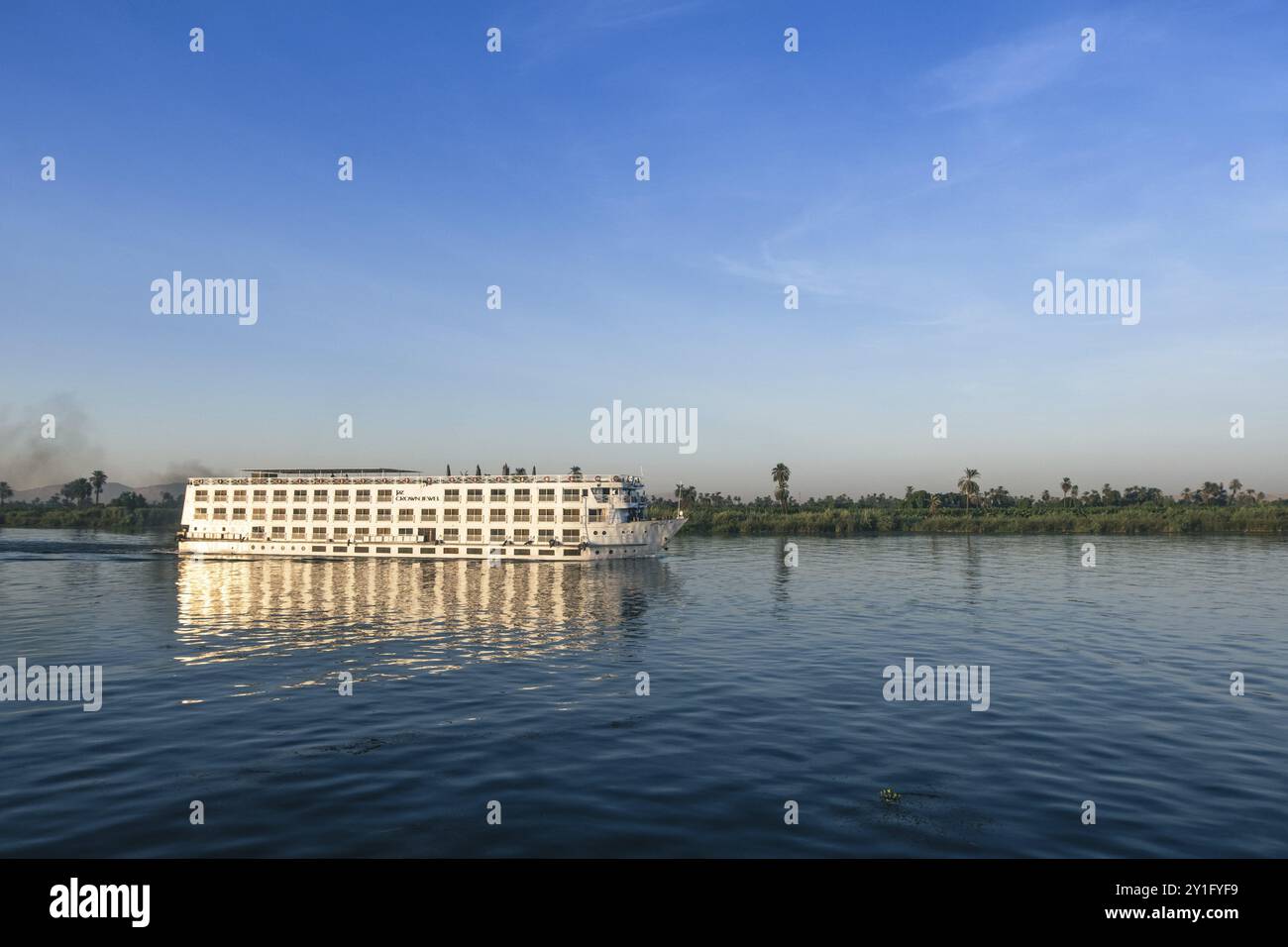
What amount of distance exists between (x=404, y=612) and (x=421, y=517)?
49976 millimetres

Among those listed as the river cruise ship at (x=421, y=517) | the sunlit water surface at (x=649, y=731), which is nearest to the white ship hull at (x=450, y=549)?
the river cruise ship at (x=421, y=517)

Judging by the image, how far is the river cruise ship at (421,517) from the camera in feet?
310

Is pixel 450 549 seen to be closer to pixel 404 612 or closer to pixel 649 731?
pixel 404 612

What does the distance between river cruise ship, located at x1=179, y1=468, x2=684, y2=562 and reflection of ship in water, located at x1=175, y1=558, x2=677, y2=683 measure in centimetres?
708

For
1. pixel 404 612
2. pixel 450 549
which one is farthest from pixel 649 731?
pixel 450 549

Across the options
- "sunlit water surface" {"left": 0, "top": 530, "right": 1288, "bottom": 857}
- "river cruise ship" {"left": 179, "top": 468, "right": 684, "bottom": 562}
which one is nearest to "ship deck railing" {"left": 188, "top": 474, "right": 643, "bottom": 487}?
"river cruise ship" {"left": 179, "top": 468, "right": 684, "bottom": 562}

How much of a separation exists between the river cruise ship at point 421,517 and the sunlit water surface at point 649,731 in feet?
125

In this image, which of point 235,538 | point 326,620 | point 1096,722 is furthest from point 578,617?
point 235,538

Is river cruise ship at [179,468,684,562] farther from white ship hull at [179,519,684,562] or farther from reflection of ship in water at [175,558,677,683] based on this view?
reflection of ship in water at [175,558,677,683]

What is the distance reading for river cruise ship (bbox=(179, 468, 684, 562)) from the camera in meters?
94.6

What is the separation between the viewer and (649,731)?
24375mm

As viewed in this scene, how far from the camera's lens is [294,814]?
1741cm

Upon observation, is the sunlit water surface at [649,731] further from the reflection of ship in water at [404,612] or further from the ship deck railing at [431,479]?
the ship deck railing at [431,479]

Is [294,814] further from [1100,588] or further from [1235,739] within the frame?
[1100,588]
